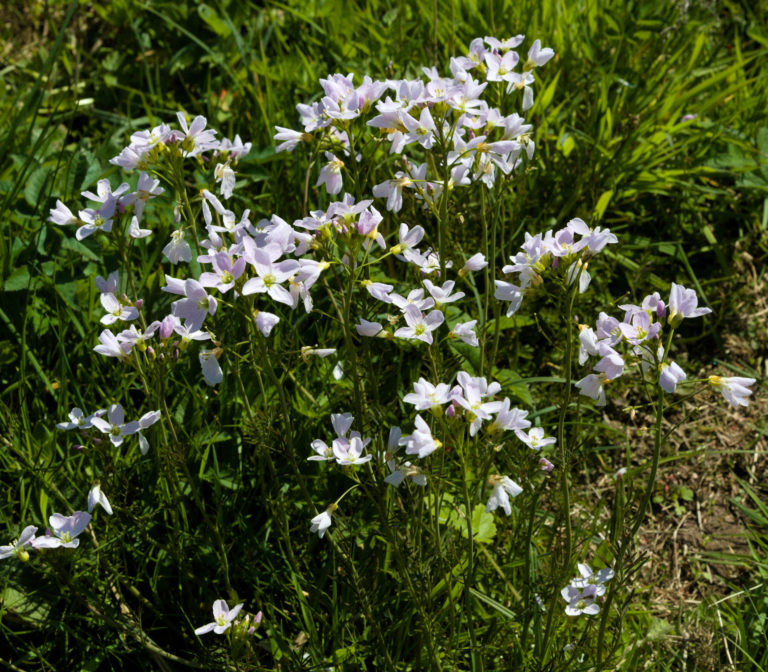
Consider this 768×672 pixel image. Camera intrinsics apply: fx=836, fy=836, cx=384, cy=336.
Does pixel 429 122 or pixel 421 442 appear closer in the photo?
pixel 421 442

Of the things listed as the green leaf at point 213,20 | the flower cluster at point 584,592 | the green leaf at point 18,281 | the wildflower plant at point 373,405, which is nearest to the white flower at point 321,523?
the wildflower plant at point 373,405

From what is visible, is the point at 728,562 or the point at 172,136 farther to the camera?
the point at 728,562

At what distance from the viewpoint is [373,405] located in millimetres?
1874

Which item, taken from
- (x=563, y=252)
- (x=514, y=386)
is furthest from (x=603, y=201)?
(x=563, y=252)

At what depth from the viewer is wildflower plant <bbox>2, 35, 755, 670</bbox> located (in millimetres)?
1646

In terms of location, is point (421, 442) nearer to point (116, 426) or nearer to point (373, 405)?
point (373, 405)

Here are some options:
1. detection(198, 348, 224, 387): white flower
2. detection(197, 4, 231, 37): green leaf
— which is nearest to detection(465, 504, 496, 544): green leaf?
detection(198, 348, 224, 387): white flower

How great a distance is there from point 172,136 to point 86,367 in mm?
1104

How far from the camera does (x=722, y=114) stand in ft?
11.5

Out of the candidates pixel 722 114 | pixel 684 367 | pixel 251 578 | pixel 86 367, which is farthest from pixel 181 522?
pixel 722 114

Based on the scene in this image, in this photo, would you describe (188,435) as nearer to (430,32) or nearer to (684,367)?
(684,367)

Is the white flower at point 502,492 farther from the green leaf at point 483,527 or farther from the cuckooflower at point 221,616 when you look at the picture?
the cuckooflower at point 221,616

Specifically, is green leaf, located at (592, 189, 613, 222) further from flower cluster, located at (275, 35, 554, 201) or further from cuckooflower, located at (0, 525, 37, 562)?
cuckooflower, located at (0, 525, 37, 562)

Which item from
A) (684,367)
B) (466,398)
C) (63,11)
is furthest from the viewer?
(63,11)
